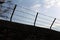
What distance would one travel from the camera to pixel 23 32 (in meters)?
8.17

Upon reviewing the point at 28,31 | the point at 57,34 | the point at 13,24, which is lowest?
the point at 57,34

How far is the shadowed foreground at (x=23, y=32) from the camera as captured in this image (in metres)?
7.47

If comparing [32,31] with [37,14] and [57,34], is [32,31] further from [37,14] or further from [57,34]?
[57,34]

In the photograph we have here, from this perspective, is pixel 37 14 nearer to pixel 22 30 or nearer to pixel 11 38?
pixel 22 30

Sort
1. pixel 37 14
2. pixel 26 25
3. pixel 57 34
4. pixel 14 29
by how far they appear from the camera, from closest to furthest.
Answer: pixel 14 29 → pixel 26 25 → pixel 37 14 → pixel 57 34

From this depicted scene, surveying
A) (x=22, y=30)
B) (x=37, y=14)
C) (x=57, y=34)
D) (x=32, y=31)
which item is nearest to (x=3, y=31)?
(x=22, y=30)

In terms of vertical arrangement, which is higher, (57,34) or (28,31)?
(28,31)

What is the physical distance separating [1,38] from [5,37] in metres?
0.20

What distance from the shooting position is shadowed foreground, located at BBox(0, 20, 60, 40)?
7474mm

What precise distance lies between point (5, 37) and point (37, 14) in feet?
8.89

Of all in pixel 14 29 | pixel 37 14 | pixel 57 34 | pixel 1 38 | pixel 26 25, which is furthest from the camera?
pixel 57 34

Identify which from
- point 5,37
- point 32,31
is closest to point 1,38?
point 5,37

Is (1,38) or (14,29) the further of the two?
(14,29)

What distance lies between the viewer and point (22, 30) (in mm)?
8164
